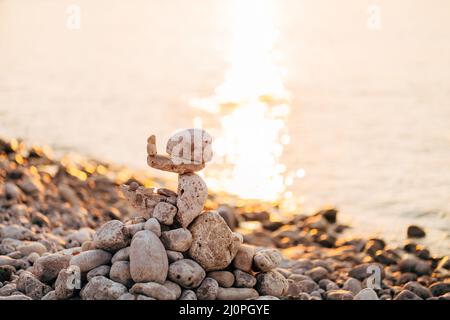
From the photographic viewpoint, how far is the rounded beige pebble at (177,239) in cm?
665

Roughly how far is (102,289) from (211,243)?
100cm

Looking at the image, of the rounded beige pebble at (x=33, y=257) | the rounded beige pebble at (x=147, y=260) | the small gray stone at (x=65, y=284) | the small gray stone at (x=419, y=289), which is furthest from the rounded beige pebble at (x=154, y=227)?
the small gray stone at (x=419, y=289)

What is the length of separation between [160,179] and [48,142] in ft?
9.72

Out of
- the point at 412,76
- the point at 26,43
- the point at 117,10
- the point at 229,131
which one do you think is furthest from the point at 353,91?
the point at 117,10

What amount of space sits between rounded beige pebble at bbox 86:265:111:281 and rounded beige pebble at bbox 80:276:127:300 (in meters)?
0.10

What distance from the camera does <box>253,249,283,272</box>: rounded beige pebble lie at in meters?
6.94

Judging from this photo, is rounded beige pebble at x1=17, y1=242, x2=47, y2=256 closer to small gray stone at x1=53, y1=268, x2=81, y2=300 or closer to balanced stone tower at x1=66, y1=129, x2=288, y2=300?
balanced stone tower at x1=66, y1=129, x2=288, y2=300

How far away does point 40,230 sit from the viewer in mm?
9977

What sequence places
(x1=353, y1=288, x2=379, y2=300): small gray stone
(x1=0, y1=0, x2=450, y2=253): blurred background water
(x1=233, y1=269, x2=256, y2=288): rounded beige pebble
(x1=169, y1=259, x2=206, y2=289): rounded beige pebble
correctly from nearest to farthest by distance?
(x1=169, y1=259, x2=206, y2=289): rounded beige pebble → (x1=233, y1=269, x2=256, y2=288): rounded beige pebble → (x1=353, y1=288, x2=379, y2=300): small gray stone → (x1=0, y1=0, x2=450, y2=253): blurred background water

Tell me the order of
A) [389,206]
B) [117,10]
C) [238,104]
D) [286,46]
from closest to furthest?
[389,206]
[238,104]
[286,46]
[117,10]

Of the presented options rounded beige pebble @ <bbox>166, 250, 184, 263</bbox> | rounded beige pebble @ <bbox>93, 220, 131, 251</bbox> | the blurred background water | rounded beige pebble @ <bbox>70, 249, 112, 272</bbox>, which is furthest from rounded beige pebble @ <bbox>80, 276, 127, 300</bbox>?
the blurred background water

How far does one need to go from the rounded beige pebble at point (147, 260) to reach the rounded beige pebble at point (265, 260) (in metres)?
0.88

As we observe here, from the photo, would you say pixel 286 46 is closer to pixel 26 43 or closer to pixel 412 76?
pixel 412 76

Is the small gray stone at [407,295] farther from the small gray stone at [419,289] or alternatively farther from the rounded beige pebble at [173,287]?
the rounded beige pebble at [173,287]
